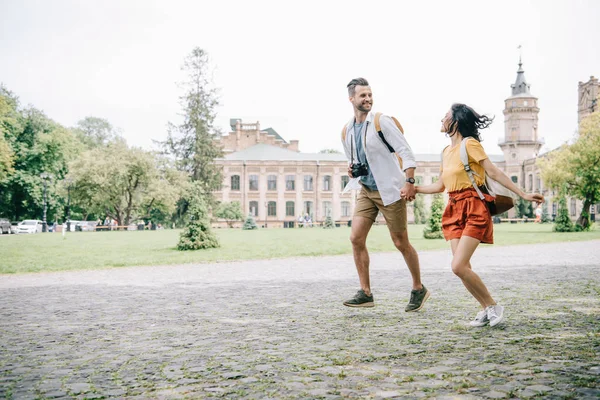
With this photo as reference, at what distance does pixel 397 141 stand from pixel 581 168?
28530 millimetres

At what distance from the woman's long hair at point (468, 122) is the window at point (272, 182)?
61701 millimetres

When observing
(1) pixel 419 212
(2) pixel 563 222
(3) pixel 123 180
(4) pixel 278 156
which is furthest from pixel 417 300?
(4) pixel 278 156

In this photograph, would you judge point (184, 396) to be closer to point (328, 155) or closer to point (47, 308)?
point (47, 308)

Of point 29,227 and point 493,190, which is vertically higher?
point 493,190

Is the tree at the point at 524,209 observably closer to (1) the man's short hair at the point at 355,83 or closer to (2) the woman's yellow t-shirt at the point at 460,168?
(1) the man's short hair at the point at 355,83

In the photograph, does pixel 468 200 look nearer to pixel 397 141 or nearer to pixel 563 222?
pixel 397 141

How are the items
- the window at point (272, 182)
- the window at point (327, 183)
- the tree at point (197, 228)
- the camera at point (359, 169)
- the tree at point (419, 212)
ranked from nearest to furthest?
the camera at point (359, 169) → the tree at point (197, 228) → the tree at point (419, 212) → the window at point (272, 182) → the window at point (327, 183)

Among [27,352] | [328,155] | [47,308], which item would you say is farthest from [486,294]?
[328,155]

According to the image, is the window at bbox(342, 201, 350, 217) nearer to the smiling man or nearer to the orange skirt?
the smiling man

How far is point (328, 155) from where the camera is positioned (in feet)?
227

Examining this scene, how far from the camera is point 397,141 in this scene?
16.9 ft

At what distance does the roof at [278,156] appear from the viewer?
67000 mm

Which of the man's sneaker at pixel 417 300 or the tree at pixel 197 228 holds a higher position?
the tree at pixel 197 228

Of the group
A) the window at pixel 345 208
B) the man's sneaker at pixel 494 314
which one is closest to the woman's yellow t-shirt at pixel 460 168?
the man's sneaker at pixel 494 314
